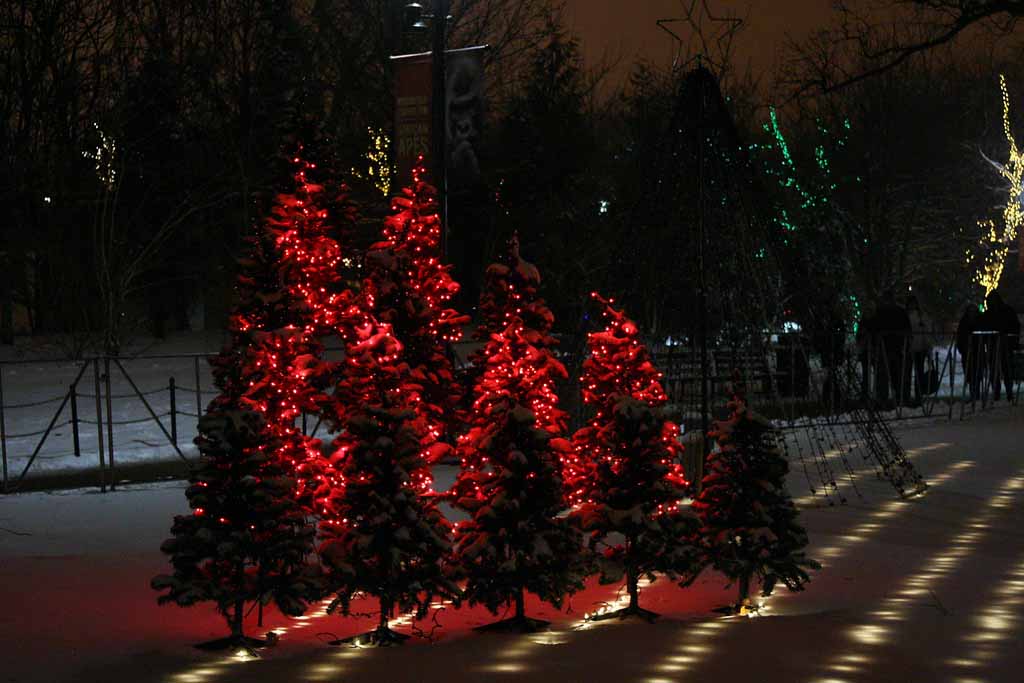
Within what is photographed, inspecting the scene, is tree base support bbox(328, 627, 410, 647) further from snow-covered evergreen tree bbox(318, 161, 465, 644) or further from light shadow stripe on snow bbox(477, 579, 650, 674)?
light shadow stripe on snow bbox(477, 579, 650, 674)

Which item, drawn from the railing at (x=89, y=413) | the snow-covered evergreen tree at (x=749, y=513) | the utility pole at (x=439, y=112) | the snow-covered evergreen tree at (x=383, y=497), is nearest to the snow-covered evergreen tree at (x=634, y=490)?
the snow-covered evergreen tree at (x=749, y=513)

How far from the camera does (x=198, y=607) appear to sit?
8.25 metres

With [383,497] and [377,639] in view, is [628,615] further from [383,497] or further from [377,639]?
[383,497]

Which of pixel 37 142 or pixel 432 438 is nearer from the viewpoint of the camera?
pixel 432 438

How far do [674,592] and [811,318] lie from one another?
143 inches

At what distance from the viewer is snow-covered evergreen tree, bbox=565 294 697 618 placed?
764 centimetres

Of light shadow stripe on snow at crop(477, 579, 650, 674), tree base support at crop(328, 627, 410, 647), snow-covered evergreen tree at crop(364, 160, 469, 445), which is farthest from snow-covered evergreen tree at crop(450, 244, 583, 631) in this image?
snow-covered evergreen tree at crop(364, 160, 469, 445)

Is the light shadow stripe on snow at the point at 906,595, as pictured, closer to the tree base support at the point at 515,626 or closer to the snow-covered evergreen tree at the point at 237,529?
the tree base support at the point at 515,626

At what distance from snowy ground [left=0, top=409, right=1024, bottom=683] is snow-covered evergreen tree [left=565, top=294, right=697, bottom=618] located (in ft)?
Answer: 1.22

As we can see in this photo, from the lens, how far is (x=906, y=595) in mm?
8102

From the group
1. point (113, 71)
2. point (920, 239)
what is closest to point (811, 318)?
point (113, 71)

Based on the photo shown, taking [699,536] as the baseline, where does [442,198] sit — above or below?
above

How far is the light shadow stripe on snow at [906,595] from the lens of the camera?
6.48 meters

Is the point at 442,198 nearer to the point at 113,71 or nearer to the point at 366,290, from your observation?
the point at 366,290
